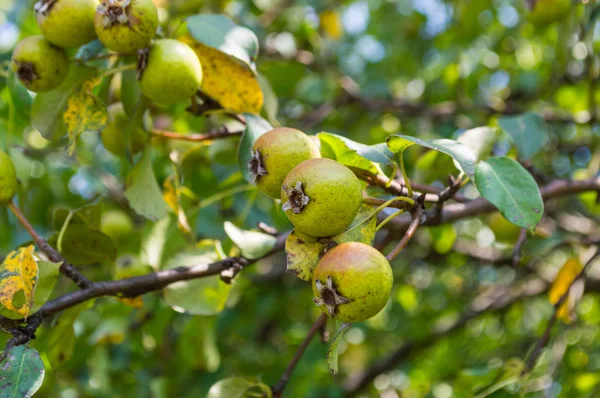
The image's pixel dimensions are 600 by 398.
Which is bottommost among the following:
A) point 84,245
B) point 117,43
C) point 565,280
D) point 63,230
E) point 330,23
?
point 565,280

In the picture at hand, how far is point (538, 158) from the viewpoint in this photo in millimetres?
3252

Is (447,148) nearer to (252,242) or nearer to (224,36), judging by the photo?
(252,242)

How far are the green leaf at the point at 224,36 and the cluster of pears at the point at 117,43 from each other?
0.07 meters

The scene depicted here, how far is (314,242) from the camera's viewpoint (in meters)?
1.19

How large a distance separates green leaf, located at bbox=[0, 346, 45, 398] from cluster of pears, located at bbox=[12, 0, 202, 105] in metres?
0.68

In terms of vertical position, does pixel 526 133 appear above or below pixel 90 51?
below

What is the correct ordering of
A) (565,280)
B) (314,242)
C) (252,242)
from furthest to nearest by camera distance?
(565,280), (252,242), (314,242)

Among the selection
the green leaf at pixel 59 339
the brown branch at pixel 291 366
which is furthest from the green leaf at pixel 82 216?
the brown branch at pixel 291 366

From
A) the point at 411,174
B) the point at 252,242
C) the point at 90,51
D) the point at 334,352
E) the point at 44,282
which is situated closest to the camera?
the point at 334,352

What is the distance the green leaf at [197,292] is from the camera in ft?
5.22

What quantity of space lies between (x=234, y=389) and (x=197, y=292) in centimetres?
30

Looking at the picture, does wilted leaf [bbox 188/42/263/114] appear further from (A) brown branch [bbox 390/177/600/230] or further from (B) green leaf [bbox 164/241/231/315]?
(A) brown branch [bbox 390/177/600/230]

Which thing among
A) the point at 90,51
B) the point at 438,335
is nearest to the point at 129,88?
the point at 90,51

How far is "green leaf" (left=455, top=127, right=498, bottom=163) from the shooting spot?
1.46m
